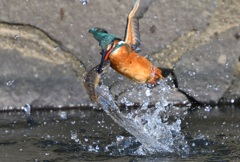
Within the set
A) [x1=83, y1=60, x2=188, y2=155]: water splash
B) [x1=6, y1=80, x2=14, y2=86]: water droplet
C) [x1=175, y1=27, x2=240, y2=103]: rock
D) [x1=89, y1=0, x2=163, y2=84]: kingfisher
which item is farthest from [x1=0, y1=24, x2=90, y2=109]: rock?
[x1=89, y1=0, x2=163, y2=84]: kingfisher

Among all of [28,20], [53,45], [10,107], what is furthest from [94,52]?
[10,107]

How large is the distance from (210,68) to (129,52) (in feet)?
3.51

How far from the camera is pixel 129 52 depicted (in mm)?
2137

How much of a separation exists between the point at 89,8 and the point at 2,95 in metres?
0.83

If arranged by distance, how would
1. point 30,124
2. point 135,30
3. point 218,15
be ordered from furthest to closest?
1. point 218,15
2. point 30,124
3. point 135,30

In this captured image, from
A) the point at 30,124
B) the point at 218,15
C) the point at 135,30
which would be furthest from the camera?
the point at 218,15

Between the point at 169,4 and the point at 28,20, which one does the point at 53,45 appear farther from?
the point at 169,4

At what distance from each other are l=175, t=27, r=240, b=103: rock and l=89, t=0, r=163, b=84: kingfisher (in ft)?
2.34

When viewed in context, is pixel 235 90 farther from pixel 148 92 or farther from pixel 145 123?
pixel 145 123

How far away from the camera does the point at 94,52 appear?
121 inches

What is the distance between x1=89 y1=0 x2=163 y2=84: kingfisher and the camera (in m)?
2.04

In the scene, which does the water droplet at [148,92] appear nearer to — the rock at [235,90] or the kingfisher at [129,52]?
the rock at [235,90]

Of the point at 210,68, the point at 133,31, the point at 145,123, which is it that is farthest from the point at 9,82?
the point at 210,68

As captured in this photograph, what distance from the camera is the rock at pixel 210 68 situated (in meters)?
3.04
